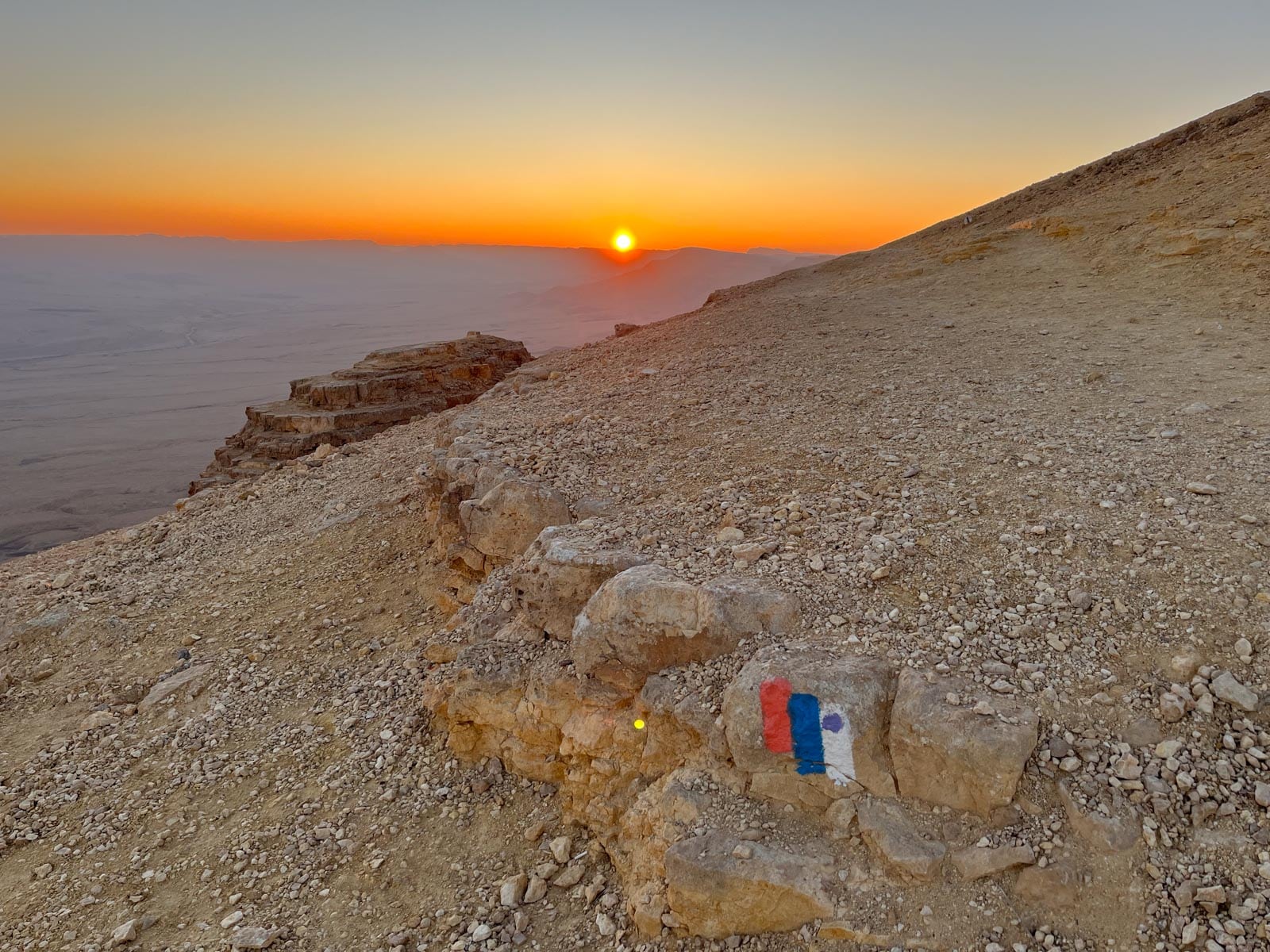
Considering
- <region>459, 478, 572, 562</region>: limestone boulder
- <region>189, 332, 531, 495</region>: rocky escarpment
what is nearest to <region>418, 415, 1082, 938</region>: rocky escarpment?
<region>459, 478, 572, 562</region>: limestone boulder

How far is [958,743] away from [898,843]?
55 cm

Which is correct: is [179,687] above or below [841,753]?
below

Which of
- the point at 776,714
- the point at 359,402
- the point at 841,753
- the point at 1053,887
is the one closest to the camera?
the point at 1053,887

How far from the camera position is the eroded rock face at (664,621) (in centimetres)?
407

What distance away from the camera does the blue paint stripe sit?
3.44 metres

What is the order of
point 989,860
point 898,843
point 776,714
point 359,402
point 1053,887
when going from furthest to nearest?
point 359,402 → point 776,714 → point 898,843 → point 989,860 → point 1053,887

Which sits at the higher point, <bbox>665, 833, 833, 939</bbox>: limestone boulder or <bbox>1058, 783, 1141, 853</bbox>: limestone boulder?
<bbox>1058, 783, 1141, 853</bbox>: limestone boulder

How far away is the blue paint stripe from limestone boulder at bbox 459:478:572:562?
3.09 m

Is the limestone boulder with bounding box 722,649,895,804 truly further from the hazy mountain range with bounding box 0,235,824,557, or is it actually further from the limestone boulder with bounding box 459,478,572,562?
the hazy mountain range with bounding box 0,235,824,557

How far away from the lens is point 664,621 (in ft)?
13.8

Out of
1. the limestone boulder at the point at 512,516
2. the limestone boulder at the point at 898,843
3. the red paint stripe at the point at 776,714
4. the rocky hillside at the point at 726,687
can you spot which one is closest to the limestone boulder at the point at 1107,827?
the rocky hillside at the point at 726,687

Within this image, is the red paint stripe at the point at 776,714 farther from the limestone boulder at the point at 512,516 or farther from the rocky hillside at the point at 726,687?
the limestone boulder at the point at 512,516

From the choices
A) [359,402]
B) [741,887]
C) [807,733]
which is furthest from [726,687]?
[359,402]

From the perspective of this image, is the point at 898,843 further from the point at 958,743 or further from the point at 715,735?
the point at 715,735
